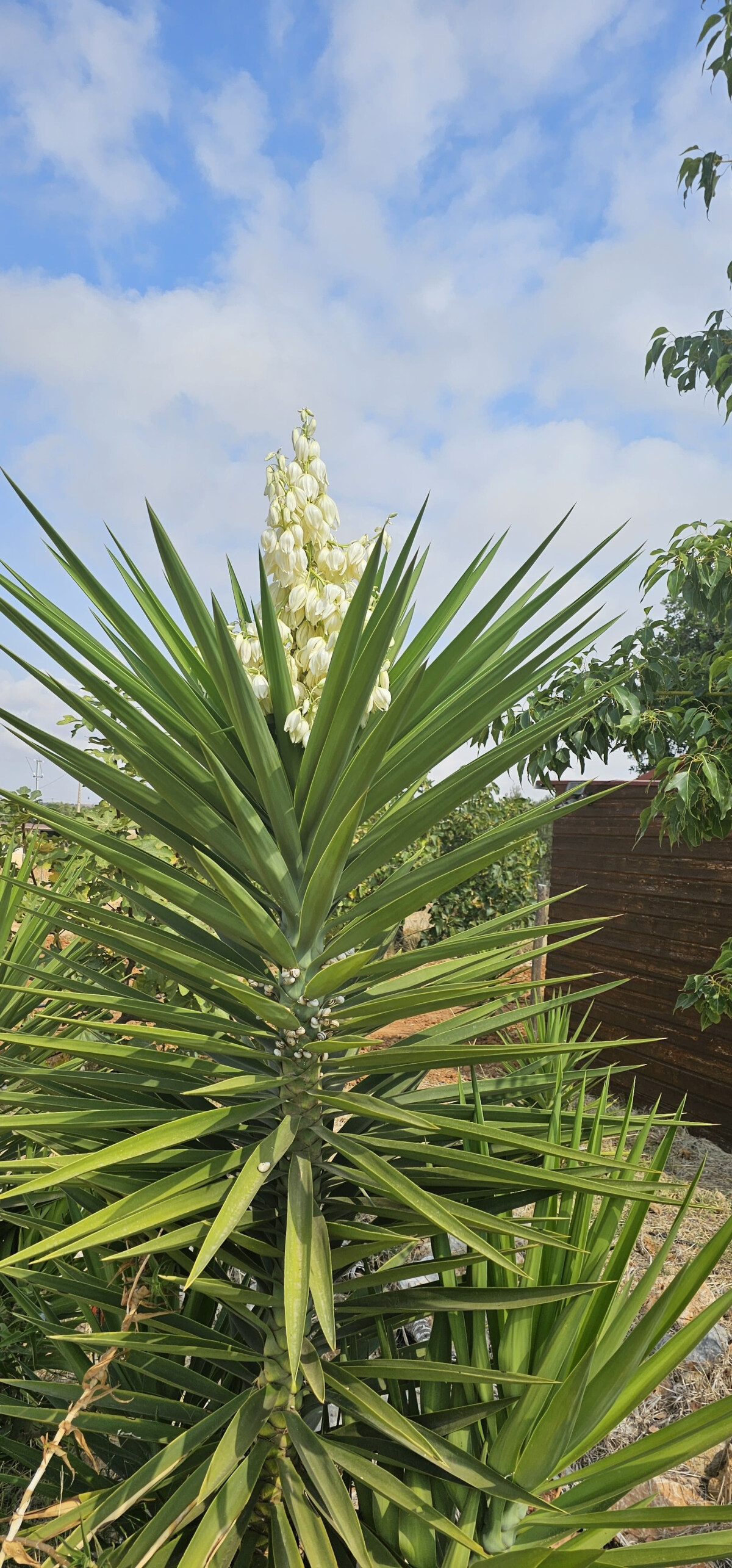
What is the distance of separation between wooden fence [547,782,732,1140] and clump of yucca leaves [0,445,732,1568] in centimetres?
381

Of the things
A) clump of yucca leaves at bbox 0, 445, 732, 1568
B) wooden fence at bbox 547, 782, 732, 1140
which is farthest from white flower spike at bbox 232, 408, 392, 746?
wooden fence at bbox 547, 782, 732, 1140

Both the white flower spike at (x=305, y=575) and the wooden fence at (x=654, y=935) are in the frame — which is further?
the wooden fence at (x=654, y=935)

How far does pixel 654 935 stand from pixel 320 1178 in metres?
5.24

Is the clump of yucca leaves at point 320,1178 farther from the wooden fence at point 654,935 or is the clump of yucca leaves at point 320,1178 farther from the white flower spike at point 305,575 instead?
the wooden fence at point 654,935

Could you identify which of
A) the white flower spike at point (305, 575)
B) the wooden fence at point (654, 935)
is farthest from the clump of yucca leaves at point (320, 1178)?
the wooden fence at point (654, 935)

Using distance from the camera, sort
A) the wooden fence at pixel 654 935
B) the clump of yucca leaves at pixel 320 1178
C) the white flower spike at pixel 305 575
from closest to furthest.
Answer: the clump of yucca leaves at pixel 320 1178, the white flower spike at pixel 305 575, the wooden fence at pixel 654 935

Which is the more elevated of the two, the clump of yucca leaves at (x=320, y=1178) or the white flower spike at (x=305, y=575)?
the white flower spike at (x=305, y=575)

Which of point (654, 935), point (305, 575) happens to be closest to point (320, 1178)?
point (305, 575)

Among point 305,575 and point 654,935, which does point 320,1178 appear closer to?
point 305,575

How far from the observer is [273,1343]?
113cm

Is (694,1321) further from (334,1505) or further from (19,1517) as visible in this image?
(19,1517)

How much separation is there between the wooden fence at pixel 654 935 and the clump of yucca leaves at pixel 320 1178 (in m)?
3.81

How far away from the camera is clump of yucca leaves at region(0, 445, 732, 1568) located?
3.22ft

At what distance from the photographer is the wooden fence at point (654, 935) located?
5.28 meters
